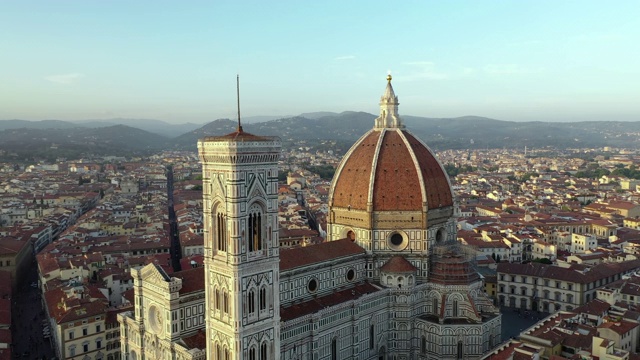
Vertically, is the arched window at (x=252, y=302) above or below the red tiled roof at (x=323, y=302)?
above

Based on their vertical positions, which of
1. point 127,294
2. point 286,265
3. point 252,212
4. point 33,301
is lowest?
point 33,301

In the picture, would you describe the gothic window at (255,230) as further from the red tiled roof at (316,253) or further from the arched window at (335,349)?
the arched window at (335,349)

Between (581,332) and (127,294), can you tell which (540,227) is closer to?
(581,332)

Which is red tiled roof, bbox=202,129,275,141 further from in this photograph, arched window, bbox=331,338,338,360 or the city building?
arched window, bbox=331,338,338,360

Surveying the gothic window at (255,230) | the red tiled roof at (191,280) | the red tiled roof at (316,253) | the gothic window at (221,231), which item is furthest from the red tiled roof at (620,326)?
the red tiled roof at (191,280)

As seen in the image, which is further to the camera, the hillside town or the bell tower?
the hillside town

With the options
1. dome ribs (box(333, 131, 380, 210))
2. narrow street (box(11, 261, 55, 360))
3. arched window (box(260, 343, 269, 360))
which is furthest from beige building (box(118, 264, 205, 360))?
dome ribs (box(333, 131, 380, 210))

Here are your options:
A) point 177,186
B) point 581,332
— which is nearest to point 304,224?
point 581,332
